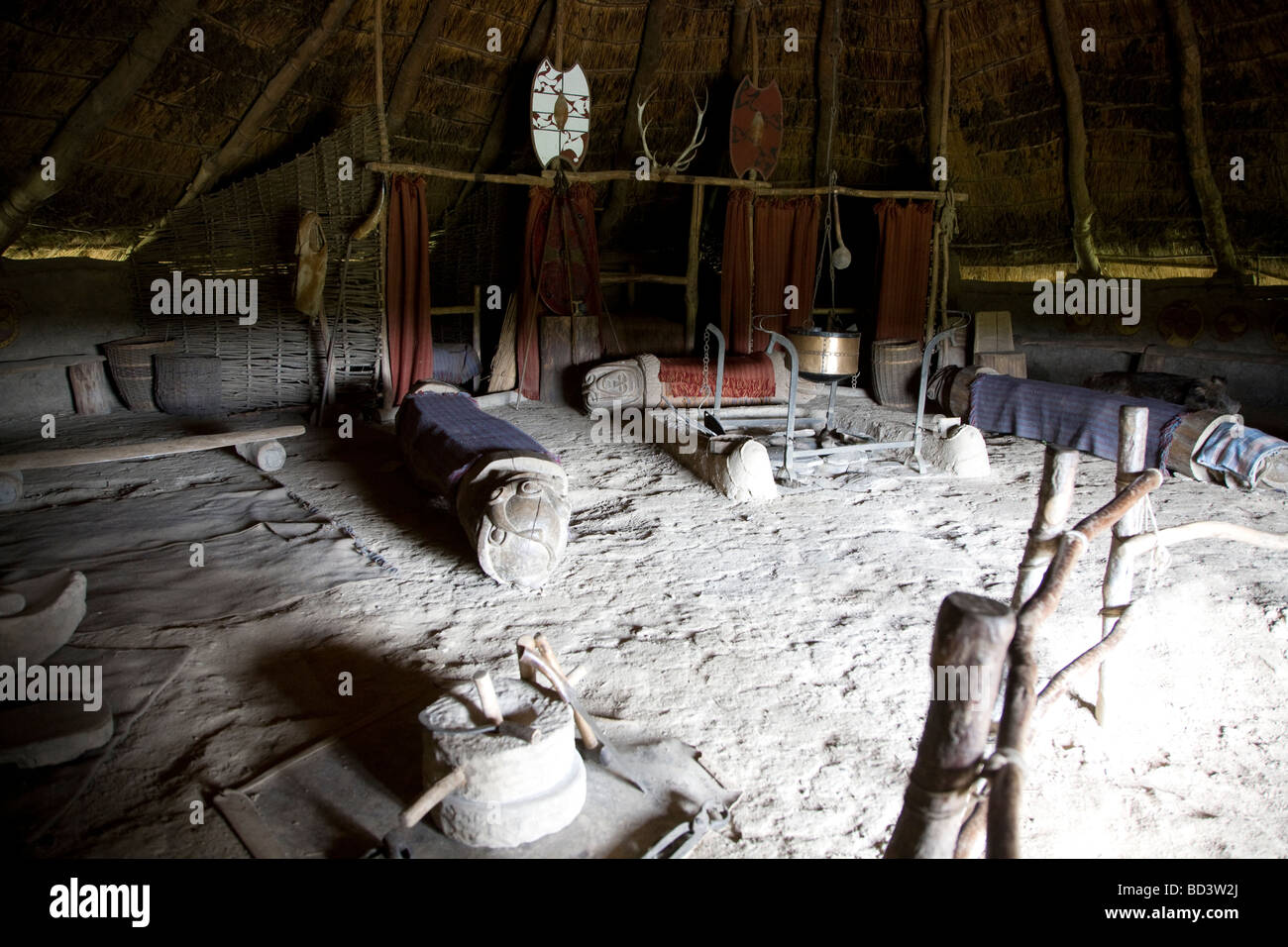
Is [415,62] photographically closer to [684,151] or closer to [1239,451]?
[684,151]

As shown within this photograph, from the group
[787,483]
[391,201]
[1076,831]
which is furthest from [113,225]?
[1076,831]

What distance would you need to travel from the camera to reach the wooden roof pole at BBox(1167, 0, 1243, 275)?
6711 millimetres

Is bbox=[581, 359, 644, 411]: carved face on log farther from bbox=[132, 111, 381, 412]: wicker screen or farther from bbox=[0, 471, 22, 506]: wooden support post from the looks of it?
bbox=[0, 471, 22, 506]: wooden support post

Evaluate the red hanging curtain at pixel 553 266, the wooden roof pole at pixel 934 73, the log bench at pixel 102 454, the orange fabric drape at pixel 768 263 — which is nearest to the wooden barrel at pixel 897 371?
the orange fabric drape at pixel 768 263

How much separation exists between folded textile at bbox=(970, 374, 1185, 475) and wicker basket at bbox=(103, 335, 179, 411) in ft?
22.8

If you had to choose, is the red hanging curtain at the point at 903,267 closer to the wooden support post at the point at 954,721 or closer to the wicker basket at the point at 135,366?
the wicker basket at the point at 135,366

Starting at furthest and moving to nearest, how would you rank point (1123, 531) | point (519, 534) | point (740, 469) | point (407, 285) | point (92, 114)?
point (407, 285)
point (92, 114)
point (740, 469)
point (519, 534)
point (1123, 531)

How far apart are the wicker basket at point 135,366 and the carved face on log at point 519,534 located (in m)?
4.73

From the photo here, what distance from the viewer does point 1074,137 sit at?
7695 millimetres

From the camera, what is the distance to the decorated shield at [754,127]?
7.96 meters

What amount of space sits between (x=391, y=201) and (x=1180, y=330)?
703 centimetres

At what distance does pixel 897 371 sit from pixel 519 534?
5300mm

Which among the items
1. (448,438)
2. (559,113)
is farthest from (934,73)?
(448,438)

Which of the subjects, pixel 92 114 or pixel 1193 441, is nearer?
pixel 1193 441
